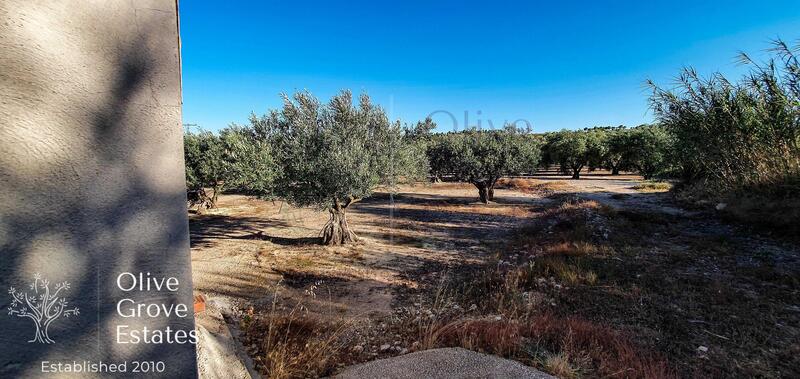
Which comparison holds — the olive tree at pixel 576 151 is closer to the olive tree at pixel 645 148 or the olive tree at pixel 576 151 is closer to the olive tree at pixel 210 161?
the olive tree at pixel 645 148

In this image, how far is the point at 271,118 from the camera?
41.4 feet

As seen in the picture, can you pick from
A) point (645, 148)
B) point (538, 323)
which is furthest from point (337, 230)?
point (645, 148)

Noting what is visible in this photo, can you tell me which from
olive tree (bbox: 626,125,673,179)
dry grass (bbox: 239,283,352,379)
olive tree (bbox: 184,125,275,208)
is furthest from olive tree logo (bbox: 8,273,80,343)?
olive tree (bbox: 626,125,673,179)

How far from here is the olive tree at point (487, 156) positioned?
23.0 metres

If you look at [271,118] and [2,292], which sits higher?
[271,118]

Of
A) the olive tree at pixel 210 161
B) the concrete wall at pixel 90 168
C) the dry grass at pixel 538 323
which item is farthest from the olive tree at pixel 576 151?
the concrete wall at pixel 90 168

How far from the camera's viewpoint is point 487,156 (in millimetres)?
22938

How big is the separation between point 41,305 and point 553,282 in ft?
26.8

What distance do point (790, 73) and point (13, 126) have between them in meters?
12.5

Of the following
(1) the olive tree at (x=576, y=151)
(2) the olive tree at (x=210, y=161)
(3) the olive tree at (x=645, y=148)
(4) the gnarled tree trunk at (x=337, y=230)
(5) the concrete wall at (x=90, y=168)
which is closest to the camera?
(5) the concrete wall at (x=90, y=168)

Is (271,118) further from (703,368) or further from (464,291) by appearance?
(703,368)

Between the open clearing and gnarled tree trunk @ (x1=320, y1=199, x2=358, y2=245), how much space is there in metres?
0.66

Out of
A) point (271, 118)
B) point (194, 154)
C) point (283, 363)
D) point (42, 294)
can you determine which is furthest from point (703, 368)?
point (194, 154)

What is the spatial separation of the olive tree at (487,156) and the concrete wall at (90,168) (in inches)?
860
